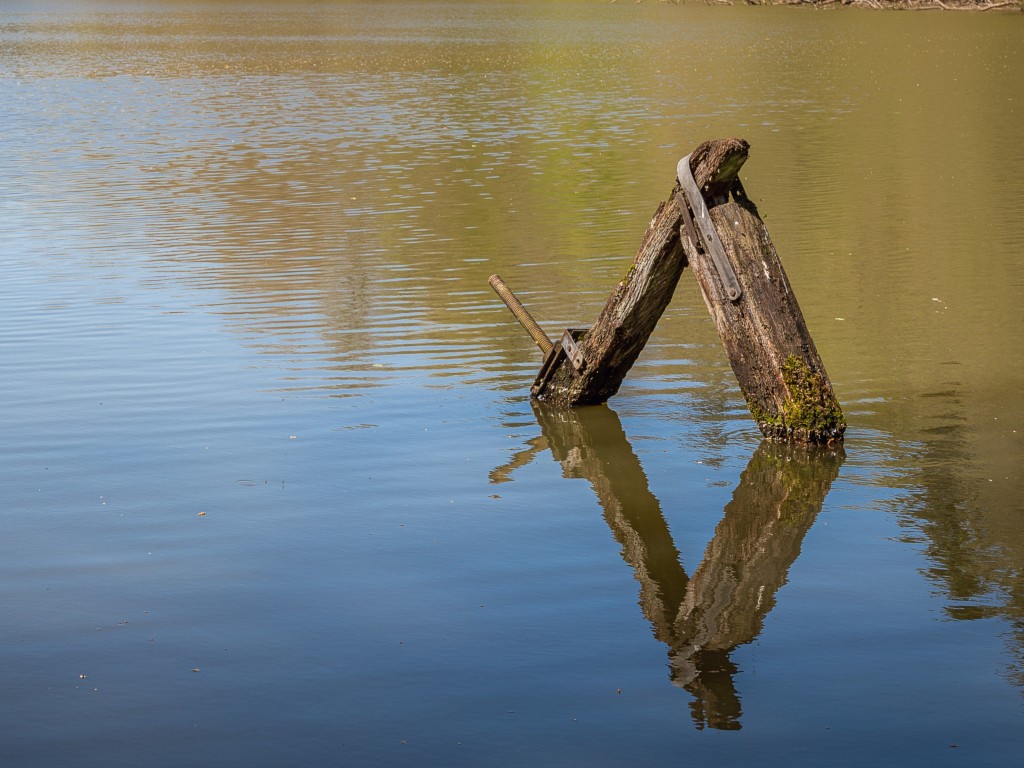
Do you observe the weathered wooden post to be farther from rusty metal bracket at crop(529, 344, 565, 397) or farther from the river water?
rusty metal bracket at crop(529, 344, 565, 397)

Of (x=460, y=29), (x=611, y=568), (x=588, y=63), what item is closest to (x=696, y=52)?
(x=588, y=63)

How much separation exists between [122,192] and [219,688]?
53.8 ft

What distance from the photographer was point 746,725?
502 cm

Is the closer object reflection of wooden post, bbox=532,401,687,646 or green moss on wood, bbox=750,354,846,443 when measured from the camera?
reflection of wooden post, bbox=532,401,687,646

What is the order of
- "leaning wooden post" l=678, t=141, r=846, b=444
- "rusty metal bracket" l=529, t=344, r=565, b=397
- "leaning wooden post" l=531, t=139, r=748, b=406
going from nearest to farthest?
1. "leaning wooden post" l=678, t=141, r=846, b=444
2. "leaning wooden post" l=531, t=139, r=748, b=406
3. "rusty metal bracket" l=529, t=344, r=565, b=397

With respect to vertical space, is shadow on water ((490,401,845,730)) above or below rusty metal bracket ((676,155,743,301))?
below

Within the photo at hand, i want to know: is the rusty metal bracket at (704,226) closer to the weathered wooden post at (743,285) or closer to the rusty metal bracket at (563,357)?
the weathered wooden post at (743,285)

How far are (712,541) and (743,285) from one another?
1.71m

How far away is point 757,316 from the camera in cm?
791

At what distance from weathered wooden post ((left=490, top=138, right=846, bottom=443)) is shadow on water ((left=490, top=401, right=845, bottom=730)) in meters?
0.25

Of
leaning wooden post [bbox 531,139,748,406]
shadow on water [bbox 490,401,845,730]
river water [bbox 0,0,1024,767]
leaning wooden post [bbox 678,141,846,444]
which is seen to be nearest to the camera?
river water [bbox 0,0,1024,767]

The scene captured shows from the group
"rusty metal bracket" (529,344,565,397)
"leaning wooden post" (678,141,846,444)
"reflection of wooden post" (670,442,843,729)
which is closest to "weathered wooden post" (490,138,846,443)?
"leaning wooden post" (678,141,846,444)

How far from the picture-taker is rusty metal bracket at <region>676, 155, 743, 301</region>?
7934 millimetres

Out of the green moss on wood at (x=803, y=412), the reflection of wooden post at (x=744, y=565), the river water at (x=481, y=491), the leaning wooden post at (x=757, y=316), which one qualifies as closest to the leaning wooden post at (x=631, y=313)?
the leaning wooden post at (x=757, y=316)
